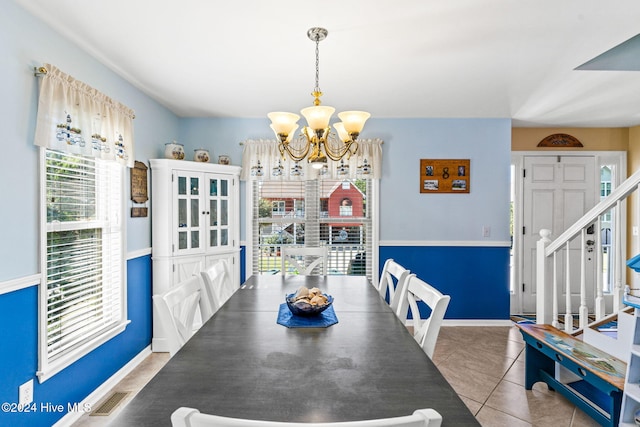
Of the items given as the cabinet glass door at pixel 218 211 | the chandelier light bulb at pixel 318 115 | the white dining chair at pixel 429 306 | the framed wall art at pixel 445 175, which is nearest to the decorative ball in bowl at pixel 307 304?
the white dining chair at pixel 429 306

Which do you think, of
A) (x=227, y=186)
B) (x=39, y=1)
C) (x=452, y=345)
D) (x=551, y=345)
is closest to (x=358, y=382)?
(x=551, y=345)

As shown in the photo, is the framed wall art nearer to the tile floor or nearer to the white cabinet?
the tile floor

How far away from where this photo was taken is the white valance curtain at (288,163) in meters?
3.91

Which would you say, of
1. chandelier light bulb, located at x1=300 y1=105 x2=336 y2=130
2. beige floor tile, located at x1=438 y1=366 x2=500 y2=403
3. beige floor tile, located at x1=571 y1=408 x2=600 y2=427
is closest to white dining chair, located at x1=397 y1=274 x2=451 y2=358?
chandelier light bulb, located at x1=300 y1=105 x2=336 y2=130

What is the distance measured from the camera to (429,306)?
4.86ft

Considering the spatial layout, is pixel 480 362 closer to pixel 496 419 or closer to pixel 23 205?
pixel 496 419

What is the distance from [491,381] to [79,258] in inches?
124

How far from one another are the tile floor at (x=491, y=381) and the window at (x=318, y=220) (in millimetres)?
1320

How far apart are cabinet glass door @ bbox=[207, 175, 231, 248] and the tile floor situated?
1.21 meters

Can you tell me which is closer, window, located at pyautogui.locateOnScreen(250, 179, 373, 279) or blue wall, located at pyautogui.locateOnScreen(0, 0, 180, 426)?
blue wall, located at pyautogui.locateOnScreen(0, 0, 180, 426)

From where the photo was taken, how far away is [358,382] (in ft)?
3.62

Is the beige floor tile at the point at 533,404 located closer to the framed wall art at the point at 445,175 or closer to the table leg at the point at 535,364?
the table leg at the point at 535,364

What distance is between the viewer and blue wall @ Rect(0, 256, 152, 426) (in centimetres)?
176

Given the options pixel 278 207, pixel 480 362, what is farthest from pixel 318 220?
pixel 480 362
